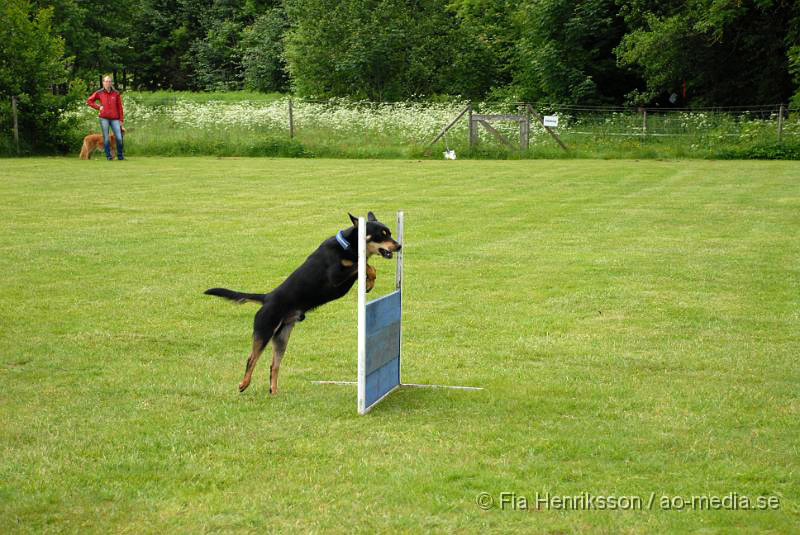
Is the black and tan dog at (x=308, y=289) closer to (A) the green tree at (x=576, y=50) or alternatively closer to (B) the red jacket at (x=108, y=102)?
(B) the red jacket at (x=108, y=102)

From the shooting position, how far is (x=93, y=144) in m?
25.6

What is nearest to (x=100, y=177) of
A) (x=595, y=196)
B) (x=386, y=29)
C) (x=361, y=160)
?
(x=361, y=160)

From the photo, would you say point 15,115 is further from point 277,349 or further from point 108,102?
point 277,349

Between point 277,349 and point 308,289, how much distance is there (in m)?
0.43

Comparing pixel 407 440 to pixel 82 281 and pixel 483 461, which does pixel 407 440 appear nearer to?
pixel 483 461

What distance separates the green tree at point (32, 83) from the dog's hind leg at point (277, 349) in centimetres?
2306

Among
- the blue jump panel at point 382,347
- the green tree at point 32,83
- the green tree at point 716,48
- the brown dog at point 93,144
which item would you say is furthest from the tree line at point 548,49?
the blue jump panel at point 382,347

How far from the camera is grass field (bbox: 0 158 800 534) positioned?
160 inches

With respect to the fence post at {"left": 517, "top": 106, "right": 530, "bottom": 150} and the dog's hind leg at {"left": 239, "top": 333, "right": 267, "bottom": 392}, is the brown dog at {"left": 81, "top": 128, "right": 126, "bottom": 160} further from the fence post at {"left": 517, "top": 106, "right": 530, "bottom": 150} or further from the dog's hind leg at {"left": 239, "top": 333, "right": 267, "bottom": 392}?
the dog's hind leg at {"left": 239, "top": 333, "right": 267, "bottom": 392}

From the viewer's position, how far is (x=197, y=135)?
94.6 feet

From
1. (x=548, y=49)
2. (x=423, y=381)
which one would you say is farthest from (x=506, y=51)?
(x=423, y=381)

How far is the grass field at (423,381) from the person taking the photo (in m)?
4.06

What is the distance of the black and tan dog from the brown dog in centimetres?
2118

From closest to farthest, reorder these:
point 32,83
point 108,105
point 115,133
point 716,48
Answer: point 108,105 → point 115,133 → point 32,83 → point 716,48
